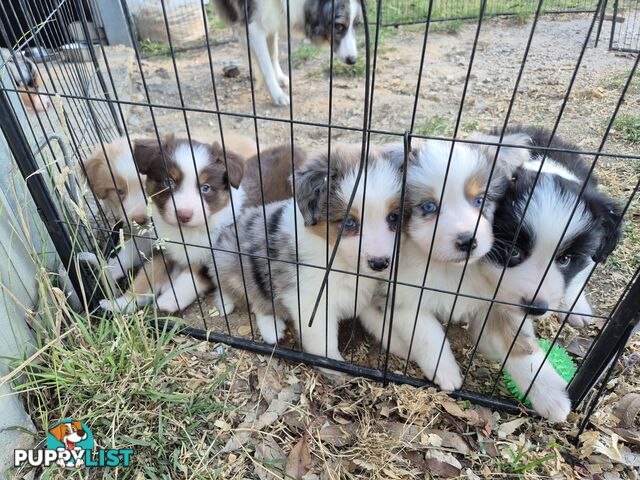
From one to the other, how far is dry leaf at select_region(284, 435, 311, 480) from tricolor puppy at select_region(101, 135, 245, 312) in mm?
997

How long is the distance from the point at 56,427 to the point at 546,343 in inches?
88.8

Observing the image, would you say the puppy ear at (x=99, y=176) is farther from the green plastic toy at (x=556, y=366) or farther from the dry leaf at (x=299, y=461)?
the green plastic toy at (x=556, y=366)

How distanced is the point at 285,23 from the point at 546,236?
422 cm

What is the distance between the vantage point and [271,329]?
2762mm

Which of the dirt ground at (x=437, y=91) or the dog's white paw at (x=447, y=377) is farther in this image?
the dirt ground at (x=437, y=91)

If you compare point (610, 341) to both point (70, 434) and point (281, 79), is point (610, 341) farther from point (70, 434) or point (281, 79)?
point (281, 79)

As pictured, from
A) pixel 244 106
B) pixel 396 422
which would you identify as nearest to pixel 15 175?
pixel 396 422

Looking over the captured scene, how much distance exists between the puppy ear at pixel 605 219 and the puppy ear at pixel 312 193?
3.34ft

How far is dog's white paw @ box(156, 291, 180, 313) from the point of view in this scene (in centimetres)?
289

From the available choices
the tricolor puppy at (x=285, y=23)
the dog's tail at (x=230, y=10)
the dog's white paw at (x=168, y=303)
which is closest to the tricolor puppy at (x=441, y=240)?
the dog's white paw at (x=168, y=303)

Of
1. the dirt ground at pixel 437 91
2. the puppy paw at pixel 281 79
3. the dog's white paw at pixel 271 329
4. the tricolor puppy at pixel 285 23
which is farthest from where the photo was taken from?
the puppy paw at pixel 281 79

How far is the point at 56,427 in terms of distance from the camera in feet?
7.15

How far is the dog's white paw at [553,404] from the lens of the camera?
2252 millimetres

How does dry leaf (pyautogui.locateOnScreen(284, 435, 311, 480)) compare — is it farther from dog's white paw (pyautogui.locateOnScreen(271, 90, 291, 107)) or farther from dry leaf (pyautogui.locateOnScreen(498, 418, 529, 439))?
dog's white paw (pyautogui.locateOnScreen(271, 90, 291, 107))
